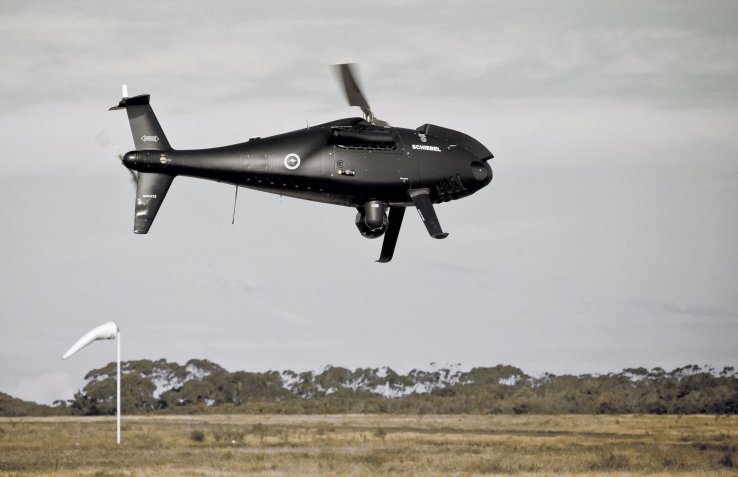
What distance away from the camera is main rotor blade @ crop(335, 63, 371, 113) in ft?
132

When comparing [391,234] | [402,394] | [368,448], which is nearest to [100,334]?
[368,448]

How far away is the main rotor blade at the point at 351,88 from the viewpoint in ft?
132

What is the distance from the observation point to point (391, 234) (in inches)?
1612

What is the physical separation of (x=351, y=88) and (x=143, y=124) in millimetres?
6220

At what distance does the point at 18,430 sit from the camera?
81.4 meters

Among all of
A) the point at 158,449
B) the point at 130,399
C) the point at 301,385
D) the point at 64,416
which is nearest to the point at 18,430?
the point at 158,449

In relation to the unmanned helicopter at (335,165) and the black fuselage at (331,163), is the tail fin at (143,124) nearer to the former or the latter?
the unmanned helicopter at (335,165)

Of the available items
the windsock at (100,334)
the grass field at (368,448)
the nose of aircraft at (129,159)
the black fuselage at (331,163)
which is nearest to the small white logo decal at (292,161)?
the black fuselage at (331,163)

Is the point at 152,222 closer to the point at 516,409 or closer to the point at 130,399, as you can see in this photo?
the point at 516,409

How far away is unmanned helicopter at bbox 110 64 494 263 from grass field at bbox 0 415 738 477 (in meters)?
21.2

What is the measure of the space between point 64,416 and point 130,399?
13.1 m

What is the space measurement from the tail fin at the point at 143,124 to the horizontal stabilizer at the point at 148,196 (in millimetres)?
926

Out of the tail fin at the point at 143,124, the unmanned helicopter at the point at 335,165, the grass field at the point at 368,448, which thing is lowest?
the grass field at the point at 368,448

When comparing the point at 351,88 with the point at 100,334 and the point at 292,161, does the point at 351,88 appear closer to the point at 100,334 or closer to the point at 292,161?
the point at 292,161
